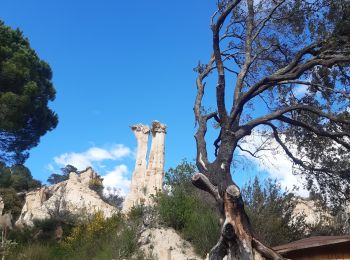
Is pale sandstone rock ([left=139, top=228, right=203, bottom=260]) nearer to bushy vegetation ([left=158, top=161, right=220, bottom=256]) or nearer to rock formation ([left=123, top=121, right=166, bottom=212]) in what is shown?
bushy vegetation ([left=158, top=161, right=220, bottom=256])

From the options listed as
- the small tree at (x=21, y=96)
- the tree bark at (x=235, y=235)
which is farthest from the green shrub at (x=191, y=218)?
the small tree at (x=21, y=96)

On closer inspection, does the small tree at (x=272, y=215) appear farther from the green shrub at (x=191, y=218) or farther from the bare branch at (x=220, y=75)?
the bare branch at (x=220, y=75)

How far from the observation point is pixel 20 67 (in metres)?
22.7

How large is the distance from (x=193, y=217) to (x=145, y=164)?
2570 cm

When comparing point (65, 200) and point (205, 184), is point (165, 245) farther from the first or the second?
point (65, 200)

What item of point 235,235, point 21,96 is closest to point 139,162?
point 21,96

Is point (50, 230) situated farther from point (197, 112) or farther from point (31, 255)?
point (197, 112)

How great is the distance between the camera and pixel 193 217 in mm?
15656

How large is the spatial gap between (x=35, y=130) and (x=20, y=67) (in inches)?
139

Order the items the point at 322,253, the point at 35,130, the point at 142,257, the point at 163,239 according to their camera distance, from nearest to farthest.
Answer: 1. the point at 322,253
2. the point at 142,257
3. the point at 163,239
4. the point at 35,130

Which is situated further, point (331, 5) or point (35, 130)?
point (35, 130)

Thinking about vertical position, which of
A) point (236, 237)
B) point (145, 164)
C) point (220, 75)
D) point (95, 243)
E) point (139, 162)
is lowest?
point (236, 237)

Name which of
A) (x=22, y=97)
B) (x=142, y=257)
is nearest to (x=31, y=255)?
(x=142, y=257)

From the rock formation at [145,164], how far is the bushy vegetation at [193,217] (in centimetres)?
2042
